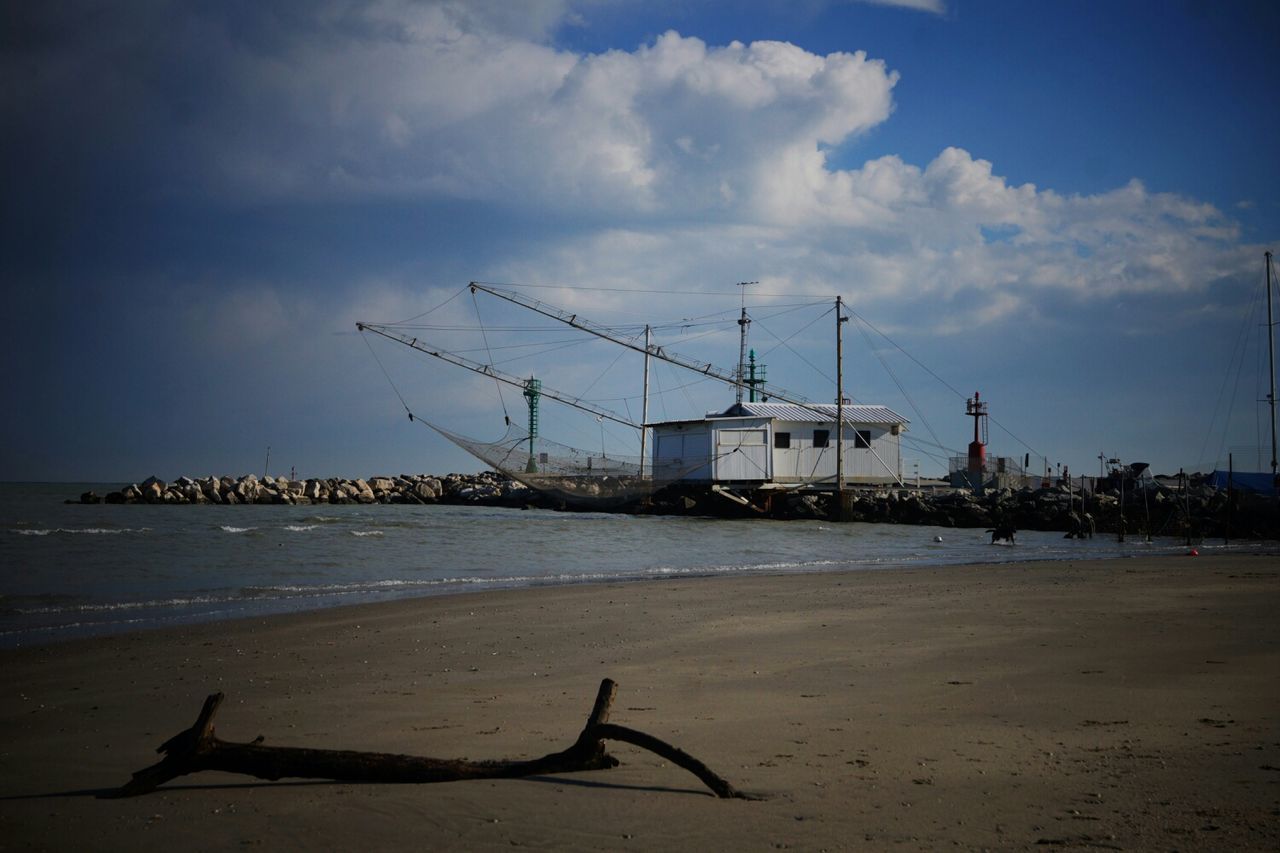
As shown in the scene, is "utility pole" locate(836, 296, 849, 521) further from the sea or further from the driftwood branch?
the driftwood branch

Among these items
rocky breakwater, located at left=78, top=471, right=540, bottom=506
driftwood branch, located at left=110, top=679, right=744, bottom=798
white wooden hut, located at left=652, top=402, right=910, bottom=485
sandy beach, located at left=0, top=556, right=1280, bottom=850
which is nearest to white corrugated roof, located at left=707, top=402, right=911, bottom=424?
white wooden hut, located at left=652, top=402, right=910, bottom=485

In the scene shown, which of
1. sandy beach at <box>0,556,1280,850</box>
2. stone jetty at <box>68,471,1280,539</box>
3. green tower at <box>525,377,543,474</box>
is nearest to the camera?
sandy beach at <box>0,556,1280,850</box>

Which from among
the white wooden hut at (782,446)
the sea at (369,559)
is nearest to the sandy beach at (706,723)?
the sea at (369,559)

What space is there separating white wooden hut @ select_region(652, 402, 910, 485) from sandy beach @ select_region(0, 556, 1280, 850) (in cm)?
3651

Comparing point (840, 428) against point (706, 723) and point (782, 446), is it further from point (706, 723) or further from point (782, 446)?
point (706, 723)

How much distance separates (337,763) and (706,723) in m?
2.35

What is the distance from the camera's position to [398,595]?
47.9 feet

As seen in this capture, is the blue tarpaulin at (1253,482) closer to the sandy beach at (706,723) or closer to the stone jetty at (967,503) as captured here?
the stone jetty at (967,503)

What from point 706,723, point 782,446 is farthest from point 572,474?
point 706,723

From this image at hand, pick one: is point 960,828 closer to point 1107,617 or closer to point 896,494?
point 1107,617

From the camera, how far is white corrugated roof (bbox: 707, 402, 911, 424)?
49.6 metres

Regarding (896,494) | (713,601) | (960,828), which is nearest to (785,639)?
(713,601)

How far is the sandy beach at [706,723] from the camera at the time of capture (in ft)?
13.3

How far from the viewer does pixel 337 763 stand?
4.43 metres
